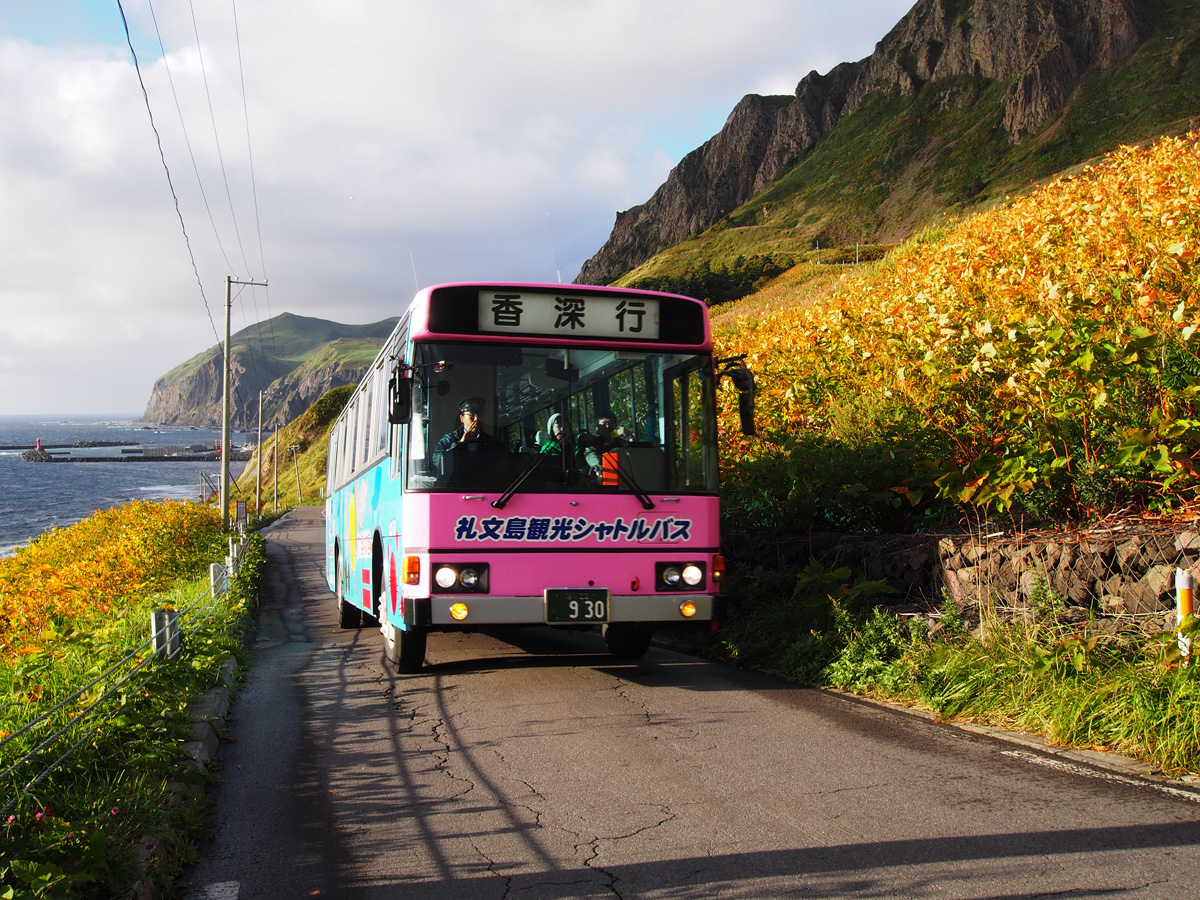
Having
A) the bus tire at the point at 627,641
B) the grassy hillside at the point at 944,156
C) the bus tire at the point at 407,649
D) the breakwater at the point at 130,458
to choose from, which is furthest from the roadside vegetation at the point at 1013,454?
the breakwater at the point at 130,458

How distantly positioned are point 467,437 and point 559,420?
2.51 ft

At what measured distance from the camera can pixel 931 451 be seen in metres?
10.3

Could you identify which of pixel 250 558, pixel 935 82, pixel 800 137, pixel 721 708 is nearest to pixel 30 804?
pixel 721 708

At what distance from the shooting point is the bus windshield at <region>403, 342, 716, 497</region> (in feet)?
26.0

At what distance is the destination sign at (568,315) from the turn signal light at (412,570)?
1970 mm

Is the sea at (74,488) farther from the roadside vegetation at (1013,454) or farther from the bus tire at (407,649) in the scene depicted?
the roadside vegetation at (1013,454)

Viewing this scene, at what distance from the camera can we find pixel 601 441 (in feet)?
27.0

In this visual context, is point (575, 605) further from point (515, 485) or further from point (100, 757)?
point (100, 757)

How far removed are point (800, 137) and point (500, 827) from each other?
17716 cm

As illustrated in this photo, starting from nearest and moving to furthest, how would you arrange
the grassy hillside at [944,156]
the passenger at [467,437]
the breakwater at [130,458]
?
the passenger at [467,437] → the grassy hillside at [944,156] → the breakwater at [130,458]

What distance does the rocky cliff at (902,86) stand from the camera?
4306 inches

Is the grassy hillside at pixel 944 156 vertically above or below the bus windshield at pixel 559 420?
above

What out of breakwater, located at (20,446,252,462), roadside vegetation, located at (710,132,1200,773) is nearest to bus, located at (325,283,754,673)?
roadside vegetation, located at (710,132,1200,773)

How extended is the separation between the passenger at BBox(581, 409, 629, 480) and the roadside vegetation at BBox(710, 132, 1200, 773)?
245cm
